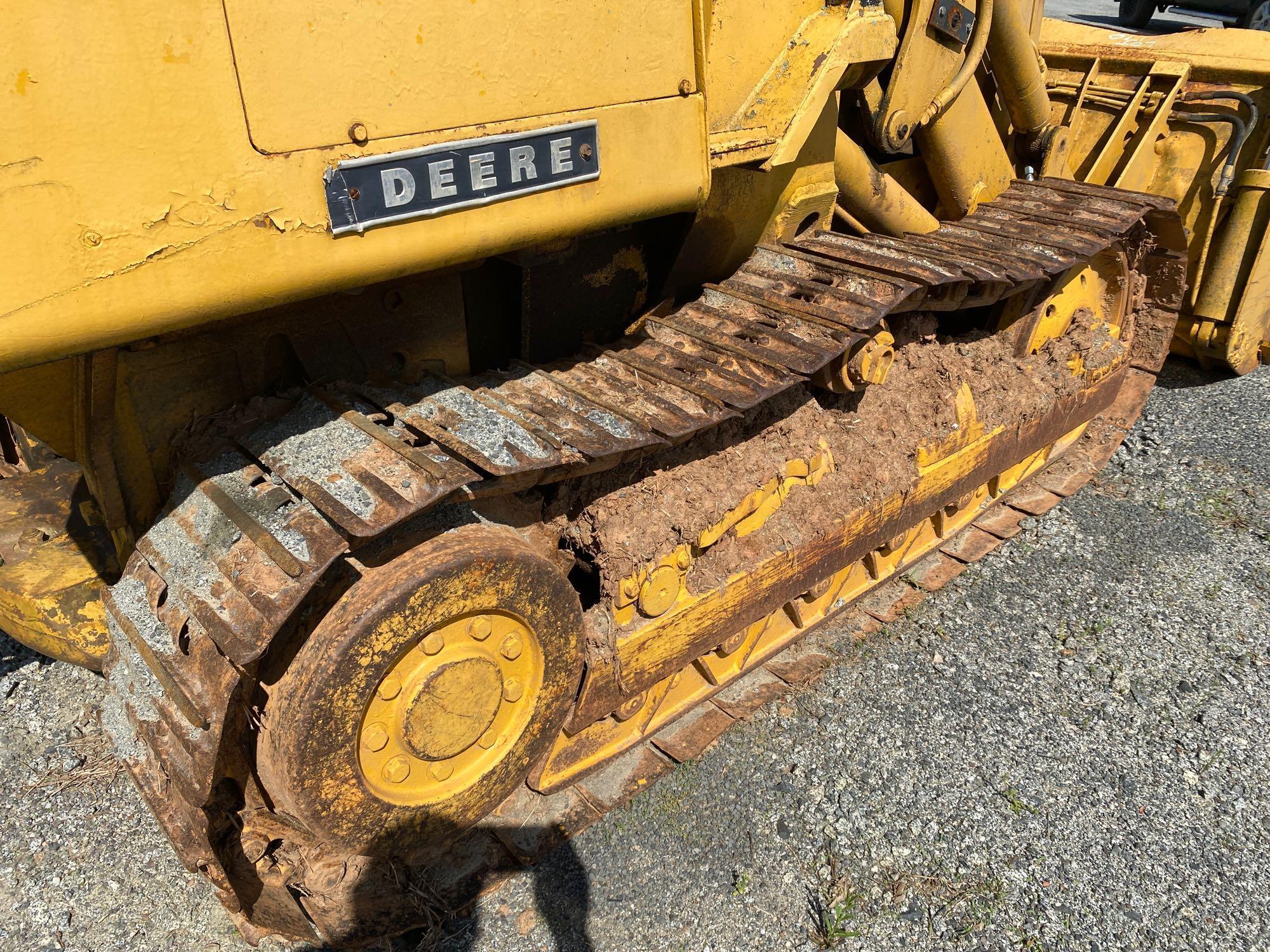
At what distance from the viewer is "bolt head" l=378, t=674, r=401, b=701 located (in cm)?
158

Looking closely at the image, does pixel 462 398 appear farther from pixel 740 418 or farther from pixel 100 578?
pixel 100 578

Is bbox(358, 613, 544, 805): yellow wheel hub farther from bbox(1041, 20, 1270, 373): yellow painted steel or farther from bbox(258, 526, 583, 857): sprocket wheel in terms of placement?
bbox(1041, 20, 1270, 373): yellow painted steel

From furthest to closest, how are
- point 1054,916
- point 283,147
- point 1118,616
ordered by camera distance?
point 1118,616 < point 1054,916 < point 283,147

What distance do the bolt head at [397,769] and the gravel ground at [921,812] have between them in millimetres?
535

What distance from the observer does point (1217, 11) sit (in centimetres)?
1021

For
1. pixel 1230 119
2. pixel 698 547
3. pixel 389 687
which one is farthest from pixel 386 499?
pixel 1230 119

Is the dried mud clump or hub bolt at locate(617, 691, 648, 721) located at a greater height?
the dried mud clump

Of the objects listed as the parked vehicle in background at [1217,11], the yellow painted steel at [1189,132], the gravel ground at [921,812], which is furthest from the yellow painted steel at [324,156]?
the parked vehicle in background at [1217,11]

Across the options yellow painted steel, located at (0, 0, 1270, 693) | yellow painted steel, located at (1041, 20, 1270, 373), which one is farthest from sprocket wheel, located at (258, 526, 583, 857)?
yellow painted steel, located at (1041, 20, 1270, 373)

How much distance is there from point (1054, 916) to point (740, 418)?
1.32 metres

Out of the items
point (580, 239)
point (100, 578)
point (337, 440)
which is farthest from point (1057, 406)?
point (100, 578)

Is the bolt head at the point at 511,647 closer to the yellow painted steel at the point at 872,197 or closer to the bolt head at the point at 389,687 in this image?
the bolt head at the point at 389,687

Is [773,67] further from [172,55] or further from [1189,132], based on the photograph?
[1189,132]

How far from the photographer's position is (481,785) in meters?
1.82
